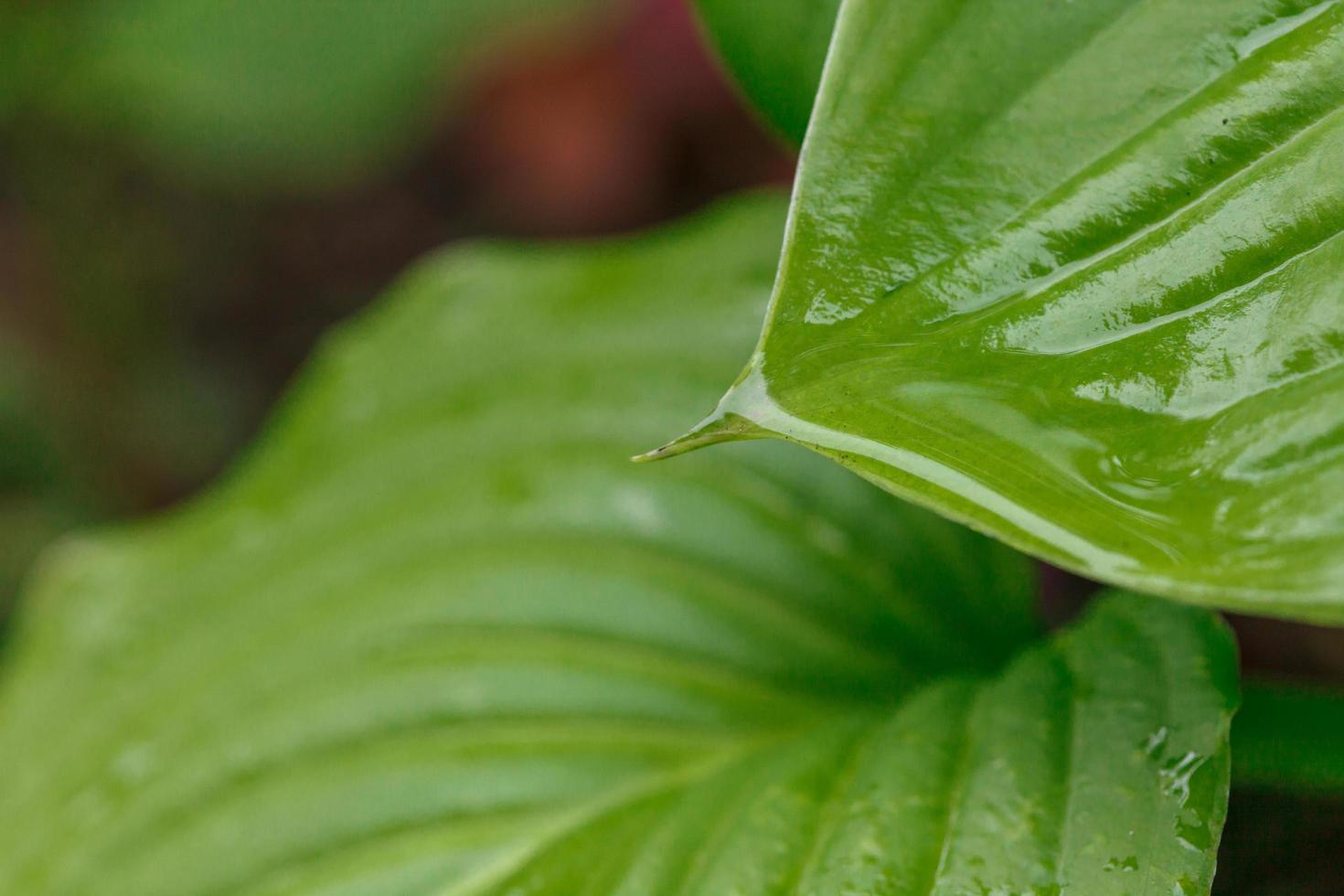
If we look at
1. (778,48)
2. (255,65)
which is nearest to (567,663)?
(778,48)

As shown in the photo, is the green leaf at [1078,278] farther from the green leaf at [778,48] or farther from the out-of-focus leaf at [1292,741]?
the out-of-focus leaf at [1292,741]

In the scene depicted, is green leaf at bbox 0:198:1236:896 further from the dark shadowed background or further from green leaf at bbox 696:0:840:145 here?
the dark shadowed background

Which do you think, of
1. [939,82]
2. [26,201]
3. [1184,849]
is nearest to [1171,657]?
[1184,849]

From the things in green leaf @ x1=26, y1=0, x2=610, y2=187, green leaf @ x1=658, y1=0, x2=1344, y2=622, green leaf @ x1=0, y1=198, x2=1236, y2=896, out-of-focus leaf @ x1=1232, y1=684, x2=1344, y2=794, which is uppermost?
green leaf @ x1=26, y1=0, x2=610, y2=187

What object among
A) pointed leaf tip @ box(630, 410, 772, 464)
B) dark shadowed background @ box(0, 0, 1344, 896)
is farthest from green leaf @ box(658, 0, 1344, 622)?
dark shadowed background @ box(0, 0, 1344, 896)

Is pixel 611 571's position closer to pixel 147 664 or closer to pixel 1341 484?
pixel 147 664

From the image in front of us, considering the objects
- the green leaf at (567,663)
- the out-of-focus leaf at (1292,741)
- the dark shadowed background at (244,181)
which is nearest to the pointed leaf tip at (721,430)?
the green leaf at (567,663)
